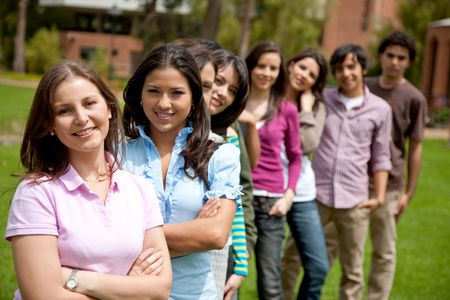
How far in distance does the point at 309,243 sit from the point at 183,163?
206 cm

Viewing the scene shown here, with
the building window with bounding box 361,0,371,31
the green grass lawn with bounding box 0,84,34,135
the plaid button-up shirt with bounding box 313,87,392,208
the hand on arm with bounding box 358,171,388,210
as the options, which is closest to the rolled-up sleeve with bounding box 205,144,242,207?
the plaid button-up shirt with bounding box 313,87,392,208

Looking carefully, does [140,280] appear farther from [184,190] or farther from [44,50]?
[44,50]

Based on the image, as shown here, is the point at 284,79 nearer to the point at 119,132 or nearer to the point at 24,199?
the point at 119,132

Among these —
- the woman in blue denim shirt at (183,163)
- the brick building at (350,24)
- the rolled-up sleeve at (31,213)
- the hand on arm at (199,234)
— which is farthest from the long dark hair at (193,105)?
the brick building at (350,24)

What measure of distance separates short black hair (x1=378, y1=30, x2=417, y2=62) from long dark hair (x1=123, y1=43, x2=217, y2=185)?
9.24 ft

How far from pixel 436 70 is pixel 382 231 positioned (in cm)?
2328

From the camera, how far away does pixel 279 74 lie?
4.18 meters

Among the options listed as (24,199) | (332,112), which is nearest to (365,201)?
(332,112)

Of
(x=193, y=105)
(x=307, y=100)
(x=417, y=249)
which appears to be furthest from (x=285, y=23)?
→ (x=193, y=105)

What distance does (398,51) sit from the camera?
5.03 metres

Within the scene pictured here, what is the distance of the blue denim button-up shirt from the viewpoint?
8.09 feet

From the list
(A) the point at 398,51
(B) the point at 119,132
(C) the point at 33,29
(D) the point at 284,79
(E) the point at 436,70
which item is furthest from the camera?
(C) the point at 33,29

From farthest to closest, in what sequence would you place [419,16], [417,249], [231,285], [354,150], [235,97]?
[419,16] → [417,249] → [354,150] → [235,97] → [231,285]

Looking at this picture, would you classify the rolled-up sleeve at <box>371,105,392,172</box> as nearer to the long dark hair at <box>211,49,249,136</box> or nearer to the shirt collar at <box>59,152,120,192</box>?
the long dark hair at <box>211,49,249,136</box>
